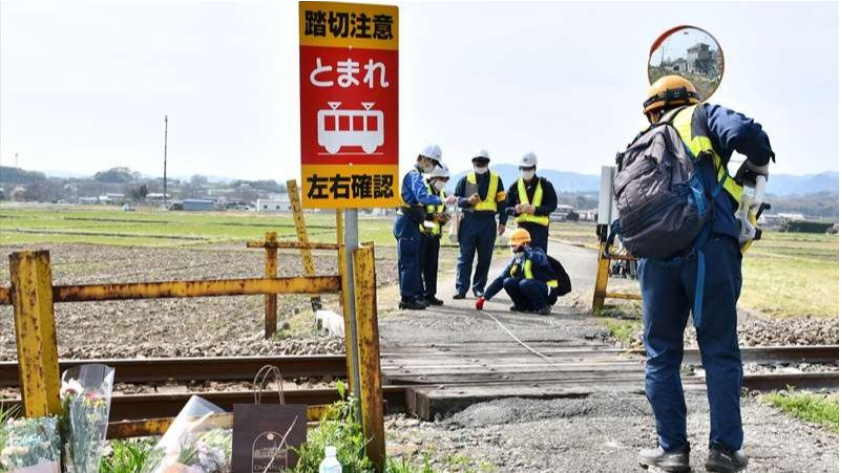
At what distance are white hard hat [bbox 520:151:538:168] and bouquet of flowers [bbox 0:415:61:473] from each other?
345 inches

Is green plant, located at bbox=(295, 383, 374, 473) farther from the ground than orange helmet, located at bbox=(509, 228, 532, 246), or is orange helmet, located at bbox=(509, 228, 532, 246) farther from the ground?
orange helmet, located at bbox=(509, 228, 532, 246)

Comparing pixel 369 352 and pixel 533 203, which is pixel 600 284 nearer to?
pixel 533 203

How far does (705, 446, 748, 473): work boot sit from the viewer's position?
172 inches

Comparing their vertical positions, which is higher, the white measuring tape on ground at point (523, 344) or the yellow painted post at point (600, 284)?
the yellow painted post at point (600, 284)

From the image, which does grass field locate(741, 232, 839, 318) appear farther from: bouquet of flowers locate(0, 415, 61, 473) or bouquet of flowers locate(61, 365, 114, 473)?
bouquet of flowers locate(0, 415, 61, 473)

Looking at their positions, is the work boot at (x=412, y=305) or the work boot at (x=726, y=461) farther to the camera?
the work boot at (x=412, y=305)

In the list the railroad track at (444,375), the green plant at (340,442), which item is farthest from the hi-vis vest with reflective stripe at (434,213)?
the green plant at (340,442)

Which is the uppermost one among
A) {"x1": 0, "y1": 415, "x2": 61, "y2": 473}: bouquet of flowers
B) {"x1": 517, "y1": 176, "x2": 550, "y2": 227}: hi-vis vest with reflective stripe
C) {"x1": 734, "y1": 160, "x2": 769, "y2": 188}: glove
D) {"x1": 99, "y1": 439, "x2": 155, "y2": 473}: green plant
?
{"x1": 734, "y1": 160, "x2": 769, "y2": 188}: glove

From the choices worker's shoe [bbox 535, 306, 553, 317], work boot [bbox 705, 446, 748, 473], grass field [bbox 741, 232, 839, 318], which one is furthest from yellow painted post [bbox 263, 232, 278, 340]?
grass field [bbox 741, 232, 839, 318]

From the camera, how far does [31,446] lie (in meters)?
3.29

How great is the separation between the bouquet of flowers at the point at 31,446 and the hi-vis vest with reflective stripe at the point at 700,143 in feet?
10.6

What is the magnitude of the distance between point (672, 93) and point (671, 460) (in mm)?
1985

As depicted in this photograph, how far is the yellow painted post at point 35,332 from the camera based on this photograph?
11.6 ft

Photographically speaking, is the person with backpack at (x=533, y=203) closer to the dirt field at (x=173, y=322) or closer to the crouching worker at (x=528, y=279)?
the crouching worker at (x=528, y=279)
